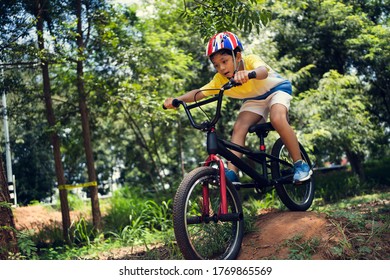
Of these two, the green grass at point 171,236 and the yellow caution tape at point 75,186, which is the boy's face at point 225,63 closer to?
the green grass at point 171,236

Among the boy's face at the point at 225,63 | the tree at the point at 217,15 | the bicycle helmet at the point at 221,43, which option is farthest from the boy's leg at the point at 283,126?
the tree at the point at 217,15

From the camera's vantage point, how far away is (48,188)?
7125mm

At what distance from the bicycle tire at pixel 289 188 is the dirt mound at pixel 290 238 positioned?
220 mm

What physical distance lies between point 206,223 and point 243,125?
3.31ft

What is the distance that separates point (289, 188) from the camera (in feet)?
12.1

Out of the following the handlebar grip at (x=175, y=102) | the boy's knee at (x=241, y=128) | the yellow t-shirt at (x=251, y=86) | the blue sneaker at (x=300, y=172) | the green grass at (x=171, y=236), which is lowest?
the green grass at (x=171, y=236)

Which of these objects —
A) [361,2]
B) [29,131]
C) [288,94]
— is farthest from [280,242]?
[361,2]

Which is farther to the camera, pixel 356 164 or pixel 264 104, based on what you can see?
pixel 356 164

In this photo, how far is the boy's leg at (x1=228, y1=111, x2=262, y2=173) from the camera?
3270 millimetres

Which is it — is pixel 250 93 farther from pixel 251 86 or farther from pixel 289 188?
pixel 289 188

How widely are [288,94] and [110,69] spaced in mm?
3457

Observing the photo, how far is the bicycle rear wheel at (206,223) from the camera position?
7.93 ft

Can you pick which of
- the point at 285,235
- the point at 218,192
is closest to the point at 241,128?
the point at 218,192
